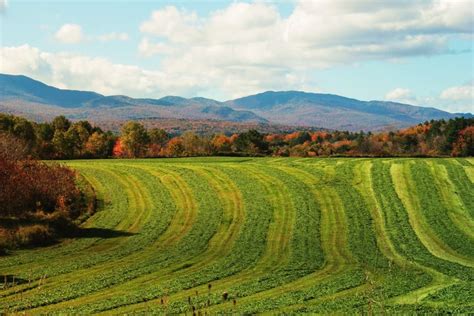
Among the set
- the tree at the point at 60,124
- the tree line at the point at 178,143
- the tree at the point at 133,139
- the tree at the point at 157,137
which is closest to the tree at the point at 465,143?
the tree line at the point at 178,143

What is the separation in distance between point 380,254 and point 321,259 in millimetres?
5509

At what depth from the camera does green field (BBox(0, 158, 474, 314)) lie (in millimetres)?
26188

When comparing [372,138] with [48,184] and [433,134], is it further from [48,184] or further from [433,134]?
[48,184]

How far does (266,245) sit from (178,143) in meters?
116

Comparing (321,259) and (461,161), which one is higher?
(461,161)

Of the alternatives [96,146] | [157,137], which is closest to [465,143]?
[157,137]

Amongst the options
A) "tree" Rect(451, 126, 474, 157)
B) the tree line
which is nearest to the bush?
the tree line

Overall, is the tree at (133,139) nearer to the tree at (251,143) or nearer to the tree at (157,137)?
the tree at (157,137)

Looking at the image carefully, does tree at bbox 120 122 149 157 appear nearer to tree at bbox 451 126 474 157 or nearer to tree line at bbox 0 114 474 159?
tree line at bbox 0 114 474 159

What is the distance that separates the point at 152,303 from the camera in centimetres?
2552

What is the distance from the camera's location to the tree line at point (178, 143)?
119269 mm

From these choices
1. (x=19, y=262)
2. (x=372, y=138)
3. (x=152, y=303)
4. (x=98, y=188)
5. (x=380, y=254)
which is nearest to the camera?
(x=152, y=303)

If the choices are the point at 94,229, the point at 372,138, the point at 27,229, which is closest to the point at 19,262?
the point at 27,229

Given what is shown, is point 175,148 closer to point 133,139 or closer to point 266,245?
point 133,139
